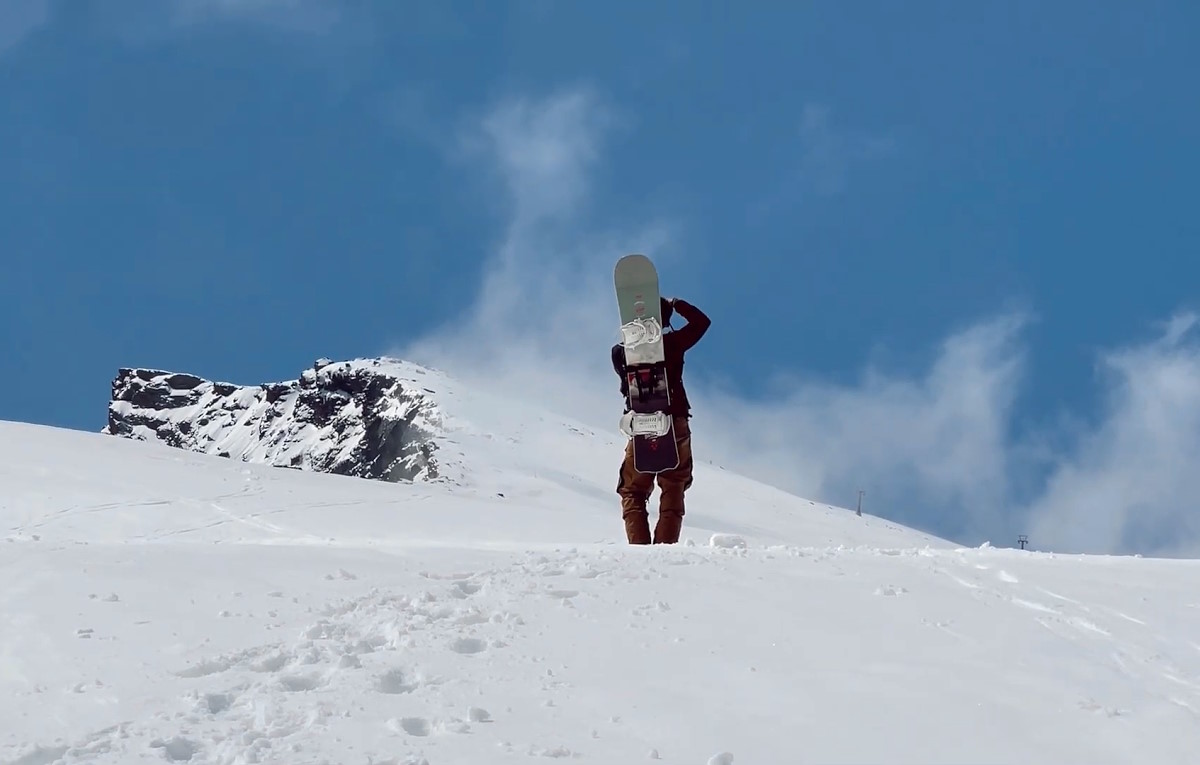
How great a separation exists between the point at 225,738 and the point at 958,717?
10.3 ft

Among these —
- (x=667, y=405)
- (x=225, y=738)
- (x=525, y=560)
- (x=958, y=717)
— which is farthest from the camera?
(x=667, y=405)

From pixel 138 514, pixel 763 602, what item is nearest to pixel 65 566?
pixel 763 602

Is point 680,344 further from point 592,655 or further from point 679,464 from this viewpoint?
point 592,655

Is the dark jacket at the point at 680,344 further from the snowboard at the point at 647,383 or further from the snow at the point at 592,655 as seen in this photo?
the snow at the point at 592,655

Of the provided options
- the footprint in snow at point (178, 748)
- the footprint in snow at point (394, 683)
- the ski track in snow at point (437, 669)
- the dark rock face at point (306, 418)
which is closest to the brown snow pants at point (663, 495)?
the ski track in snow at point (437, 669)

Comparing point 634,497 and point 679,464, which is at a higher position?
point 679,464

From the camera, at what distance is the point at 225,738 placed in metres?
4.16

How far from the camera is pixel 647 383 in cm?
1165

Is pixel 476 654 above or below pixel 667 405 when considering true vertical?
below

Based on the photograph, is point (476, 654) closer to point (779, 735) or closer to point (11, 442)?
point (779, 735)

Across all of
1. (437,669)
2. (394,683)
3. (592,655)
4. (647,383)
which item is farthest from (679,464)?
(394,683)

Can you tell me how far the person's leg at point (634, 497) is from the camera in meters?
11.6

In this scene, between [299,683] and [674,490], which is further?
[674,490]

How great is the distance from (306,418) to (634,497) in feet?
385
